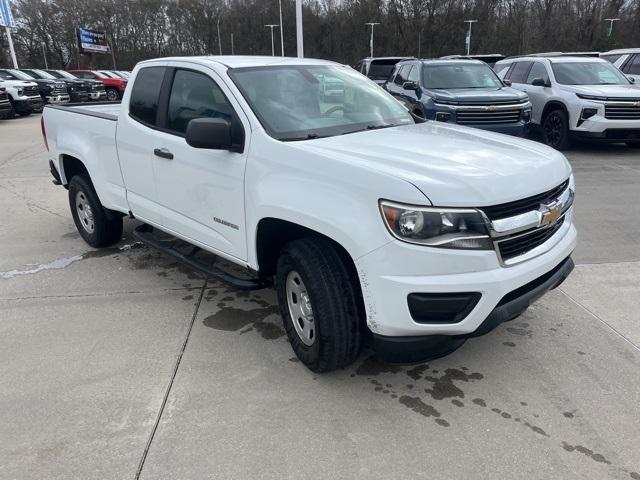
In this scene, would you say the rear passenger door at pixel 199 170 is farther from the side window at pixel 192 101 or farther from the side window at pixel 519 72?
the side window at pixel 519 72

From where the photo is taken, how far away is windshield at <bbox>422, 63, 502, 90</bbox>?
10266 mm

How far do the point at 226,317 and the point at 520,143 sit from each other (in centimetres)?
240

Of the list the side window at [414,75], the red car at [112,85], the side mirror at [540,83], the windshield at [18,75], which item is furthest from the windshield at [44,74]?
the side mirror at [540,83]

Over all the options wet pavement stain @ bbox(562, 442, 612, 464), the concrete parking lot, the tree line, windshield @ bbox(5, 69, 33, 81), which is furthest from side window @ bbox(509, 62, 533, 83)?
the tree line

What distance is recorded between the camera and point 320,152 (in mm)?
2859

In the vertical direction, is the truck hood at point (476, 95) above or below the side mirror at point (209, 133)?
below

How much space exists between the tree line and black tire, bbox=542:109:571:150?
46.4 meters

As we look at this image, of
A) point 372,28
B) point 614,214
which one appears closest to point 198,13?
point 372,28

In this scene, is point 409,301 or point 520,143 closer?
point 409,301

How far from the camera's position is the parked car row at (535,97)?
369 inches

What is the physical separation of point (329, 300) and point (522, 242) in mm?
1044

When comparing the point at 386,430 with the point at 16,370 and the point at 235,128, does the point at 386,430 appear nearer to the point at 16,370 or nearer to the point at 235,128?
the point at 235,128

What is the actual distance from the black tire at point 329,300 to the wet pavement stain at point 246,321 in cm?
75

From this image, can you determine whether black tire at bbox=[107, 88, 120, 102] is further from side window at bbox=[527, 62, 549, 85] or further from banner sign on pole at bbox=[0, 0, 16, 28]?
side window at bbox=[527, 62, 549, 85]
